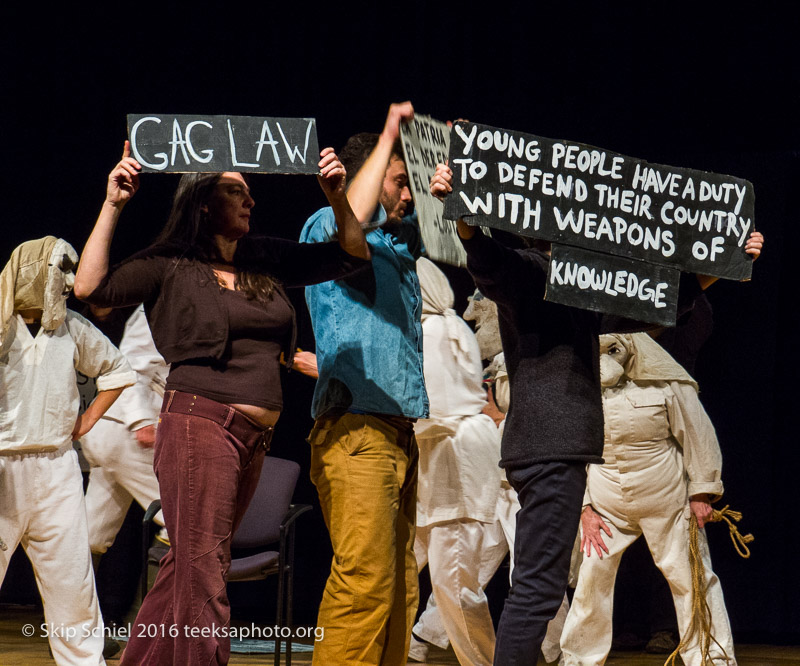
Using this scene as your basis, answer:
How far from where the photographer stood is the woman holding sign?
257cm

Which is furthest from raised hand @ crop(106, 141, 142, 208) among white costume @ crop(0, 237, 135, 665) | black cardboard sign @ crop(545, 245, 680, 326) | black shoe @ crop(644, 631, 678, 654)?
black shoe @ crop(644, 631, 678, 654)

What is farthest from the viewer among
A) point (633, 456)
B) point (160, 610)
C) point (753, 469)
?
point (753, 469)

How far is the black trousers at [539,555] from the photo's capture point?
101 inches

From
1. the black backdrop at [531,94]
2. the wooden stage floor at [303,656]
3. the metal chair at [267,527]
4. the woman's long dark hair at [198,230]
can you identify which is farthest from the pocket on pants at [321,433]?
the black backdrop at [531,94]

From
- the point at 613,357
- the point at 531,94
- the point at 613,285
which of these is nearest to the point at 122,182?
the point at 613,285

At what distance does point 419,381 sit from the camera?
2943 millimetres

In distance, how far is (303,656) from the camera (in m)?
4.82

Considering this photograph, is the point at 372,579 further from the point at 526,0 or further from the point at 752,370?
the point at 526,0

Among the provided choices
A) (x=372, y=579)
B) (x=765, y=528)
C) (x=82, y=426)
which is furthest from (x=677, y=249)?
(x=765, y=528)

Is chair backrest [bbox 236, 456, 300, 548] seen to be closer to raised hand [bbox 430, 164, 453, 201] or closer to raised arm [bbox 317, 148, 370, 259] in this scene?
raised arm [bbox 317, 148, 370, 259]

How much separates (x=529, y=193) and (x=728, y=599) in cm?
347

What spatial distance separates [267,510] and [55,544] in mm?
827

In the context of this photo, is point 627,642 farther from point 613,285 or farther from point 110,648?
point 613,285

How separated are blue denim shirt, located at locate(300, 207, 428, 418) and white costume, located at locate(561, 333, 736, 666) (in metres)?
1.58
